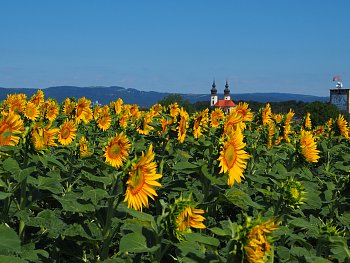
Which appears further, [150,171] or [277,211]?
[277,211]

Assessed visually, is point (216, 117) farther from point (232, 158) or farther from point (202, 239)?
point (202, 239)

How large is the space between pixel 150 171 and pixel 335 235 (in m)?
1.29

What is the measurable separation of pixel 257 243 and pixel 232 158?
177 centimetres

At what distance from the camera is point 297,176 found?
17.7ft

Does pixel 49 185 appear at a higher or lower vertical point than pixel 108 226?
higher

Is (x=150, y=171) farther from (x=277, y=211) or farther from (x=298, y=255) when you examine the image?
(x=277, y=211)

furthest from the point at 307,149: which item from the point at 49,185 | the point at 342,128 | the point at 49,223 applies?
the point at 342,128

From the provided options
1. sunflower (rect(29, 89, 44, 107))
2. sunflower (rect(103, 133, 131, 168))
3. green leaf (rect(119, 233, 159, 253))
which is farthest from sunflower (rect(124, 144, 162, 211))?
sunflower (rect(29, 89, 44, 107))

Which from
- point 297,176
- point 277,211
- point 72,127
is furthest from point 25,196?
point 72,127

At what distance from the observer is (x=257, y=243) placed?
213 cm

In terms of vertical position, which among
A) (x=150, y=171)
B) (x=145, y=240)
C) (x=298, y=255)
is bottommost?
(x=298, y=255)

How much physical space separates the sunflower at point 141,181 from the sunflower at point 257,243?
1.03 meters

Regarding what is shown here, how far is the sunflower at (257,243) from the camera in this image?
2.12 meters

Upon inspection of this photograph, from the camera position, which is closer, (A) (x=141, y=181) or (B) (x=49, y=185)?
(A) (x=141, y=181)
